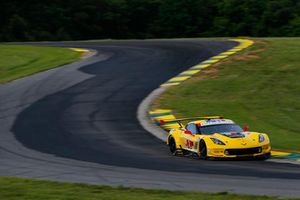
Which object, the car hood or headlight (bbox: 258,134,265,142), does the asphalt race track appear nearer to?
the car hood

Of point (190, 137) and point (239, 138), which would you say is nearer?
point (239, 138)

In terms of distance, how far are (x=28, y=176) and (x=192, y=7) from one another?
179 feet

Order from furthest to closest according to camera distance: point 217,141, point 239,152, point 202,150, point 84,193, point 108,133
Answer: point 108,133 < point 202,150 < point 217,141 < point 239,152 < point 84,193

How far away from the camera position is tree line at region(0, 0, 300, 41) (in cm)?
6219

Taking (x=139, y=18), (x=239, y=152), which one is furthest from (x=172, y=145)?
(x=139, y=18)

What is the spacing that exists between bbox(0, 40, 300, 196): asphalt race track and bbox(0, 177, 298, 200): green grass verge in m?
0.81

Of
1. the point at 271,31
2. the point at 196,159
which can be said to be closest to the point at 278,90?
the point at 196,159

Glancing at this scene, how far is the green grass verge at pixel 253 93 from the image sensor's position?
2144cm

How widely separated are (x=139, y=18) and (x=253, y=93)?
46.6m

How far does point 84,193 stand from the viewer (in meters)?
11.6

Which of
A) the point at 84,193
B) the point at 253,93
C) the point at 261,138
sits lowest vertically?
the point at 253,93

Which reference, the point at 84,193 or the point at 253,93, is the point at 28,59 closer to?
the point at 253,93

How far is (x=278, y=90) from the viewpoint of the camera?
2591 cm

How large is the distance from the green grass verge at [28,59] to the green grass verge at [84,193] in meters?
19.5
